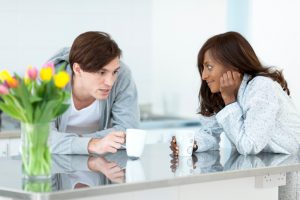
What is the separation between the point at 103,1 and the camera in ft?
18.0

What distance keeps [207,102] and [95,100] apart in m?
0.54

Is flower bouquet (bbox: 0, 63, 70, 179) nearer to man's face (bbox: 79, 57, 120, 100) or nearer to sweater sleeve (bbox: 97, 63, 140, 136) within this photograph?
man's face (bbox: 79, 57, 120, 100)

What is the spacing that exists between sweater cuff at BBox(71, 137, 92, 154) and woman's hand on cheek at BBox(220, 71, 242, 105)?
26.2 inches

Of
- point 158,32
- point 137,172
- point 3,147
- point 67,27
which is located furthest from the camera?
point 158,32

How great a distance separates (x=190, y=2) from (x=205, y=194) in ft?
10.8

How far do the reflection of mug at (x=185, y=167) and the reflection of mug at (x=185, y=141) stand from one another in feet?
0.12

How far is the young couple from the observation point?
3143mm

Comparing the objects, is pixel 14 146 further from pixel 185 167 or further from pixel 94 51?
pixel 185 167

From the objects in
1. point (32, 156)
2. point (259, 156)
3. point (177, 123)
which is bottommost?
point (177, 123)

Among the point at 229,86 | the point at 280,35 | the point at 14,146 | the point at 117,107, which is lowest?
the point at 14,146

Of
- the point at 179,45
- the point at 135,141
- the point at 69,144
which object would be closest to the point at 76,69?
the point at 69,144

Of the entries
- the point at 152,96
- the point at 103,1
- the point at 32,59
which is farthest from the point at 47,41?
the point at 152,96

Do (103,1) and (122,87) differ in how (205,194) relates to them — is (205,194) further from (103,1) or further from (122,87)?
(103,1)

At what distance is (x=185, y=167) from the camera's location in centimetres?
276
